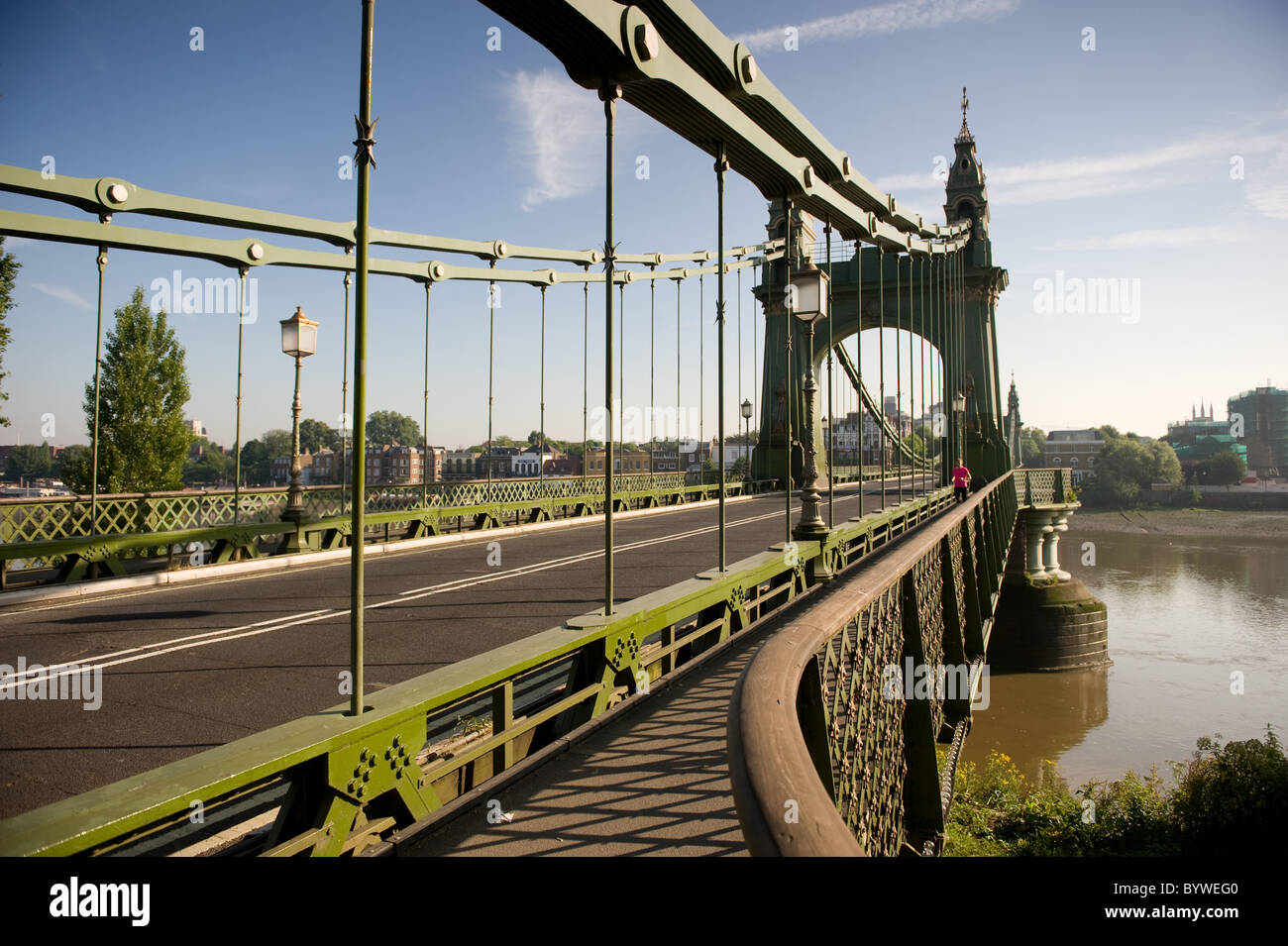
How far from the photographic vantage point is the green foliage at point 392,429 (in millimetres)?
71250

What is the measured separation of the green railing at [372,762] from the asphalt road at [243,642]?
64 centimetres

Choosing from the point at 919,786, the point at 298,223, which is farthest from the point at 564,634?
the point at 298,223

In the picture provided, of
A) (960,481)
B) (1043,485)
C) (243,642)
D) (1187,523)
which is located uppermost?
(960,481)

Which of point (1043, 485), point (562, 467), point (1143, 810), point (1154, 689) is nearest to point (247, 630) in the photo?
point (1143, 810)

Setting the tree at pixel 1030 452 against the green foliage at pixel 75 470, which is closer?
the green foliage at pixel 75 470

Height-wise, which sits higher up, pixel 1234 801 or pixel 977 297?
pixel 977 297

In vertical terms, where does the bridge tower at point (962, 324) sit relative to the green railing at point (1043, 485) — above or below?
above

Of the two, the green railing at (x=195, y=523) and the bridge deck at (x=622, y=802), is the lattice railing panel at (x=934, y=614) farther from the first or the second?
the green railing at (x=195, y=523)

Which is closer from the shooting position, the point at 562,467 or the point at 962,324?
the point at 962,324

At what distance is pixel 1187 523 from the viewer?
91.2m

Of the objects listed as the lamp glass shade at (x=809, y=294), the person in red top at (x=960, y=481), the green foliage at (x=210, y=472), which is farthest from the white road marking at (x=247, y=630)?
the green foliage at (x=210, y=472)

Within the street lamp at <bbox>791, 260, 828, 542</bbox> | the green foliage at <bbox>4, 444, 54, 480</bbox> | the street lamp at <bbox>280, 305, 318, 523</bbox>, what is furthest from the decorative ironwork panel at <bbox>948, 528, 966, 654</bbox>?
the green foliage at <bbox>4, 444, 54, 480</bbox>

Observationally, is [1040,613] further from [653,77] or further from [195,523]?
[653,77]

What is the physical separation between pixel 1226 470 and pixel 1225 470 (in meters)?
0.11
